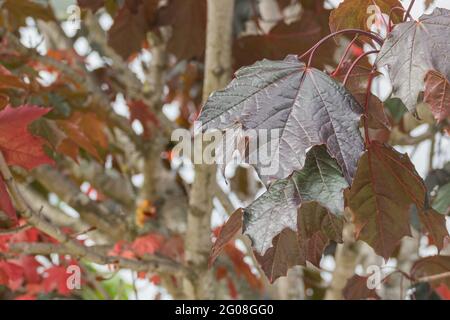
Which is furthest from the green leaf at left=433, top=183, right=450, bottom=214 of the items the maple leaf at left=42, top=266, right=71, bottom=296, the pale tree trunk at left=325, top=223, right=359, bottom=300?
the maple leaf at left=42, top=266, right=71, bottom=296

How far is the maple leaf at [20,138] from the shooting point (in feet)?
3.13

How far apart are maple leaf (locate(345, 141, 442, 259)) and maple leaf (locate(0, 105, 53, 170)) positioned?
1.40 ft

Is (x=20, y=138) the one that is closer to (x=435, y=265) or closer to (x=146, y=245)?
(x=146, y=245)

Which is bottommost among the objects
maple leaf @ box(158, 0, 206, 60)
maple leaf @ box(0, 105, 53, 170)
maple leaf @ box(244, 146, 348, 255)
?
maple leaf @ box(244, 146, 348, 255)

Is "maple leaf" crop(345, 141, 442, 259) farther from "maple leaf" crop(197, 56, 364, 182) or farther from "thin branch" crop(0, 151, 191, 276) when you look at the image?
"thin branch" crop(0, 151, 191, 276)

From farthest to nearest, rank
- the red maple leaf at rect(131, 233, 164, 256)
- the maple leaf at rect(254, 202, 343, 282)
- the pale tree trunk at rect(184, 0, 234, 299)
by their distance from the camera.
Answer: the red maple leaf at rect(131, 233, 164, 256) → the pale tree trunk at rect(184, 0, 234, 299) → the maple leaf at rect(254, 202, 343, 282)

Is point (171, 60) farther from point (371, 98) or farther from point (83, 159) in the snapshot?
point (371, 98)

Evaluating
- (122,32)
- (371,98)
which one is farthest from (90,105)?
(371,98)

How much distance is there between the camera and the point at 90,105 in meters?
1.50

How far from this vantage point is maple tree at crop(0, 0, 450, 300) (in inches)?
28.0

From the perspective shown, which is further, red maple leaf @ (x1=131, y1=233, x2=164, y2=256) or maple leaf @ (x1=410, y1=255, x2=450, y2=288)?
red maple leaf @ (x1=131, y1=233, x2=164, y2=256)

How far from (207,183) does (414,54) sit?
0.69 metres

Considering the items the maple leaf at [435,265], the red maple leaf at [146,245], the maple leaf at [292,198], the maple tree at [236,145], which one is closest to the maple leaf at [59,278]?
the maple tree at [236,145]

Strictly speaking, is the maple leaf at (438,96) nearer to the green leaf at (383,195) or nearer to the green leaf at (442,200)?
the green leaf at (383,195)
